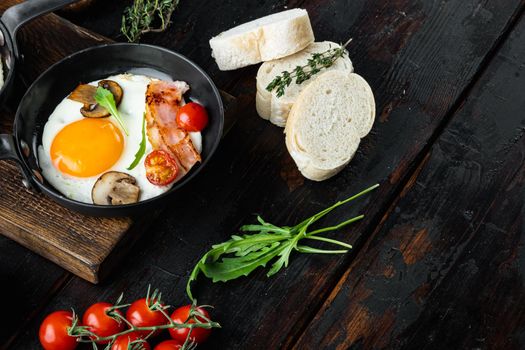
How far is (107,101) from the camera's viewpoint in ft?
10.5

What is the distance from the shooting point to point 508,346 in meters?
3.16

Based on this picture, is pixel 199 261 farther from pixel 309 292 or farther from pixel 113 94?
pixel 113 94

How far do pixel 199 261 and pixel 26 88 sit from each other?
4.09 ft

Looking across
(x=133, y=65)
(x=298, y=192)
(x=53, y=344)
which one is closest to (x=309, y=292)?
(x=298, y=192)

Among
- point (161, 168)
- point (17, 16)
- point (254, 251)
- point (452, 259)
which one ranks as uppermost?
point (17, 16)

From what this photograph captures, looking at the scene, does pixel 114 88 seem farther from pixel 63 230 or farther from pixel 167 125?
pixel 63 230

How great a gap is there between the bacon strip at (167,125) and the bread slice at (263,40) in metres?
0.41

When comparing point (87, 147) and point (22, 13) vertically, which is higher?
point (22, 13)

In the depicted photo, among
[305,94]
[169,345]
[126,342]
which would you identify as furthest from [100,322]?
[305,94]

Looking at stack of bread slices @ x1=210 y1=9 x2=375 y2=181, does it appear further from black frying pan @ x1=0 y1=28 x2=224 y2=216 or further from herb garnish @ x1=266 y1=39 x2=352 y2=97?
black frying pan @ x1=0 y1=28 x2=224 y2=216

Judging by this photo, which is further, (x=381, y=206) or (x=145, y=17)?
(x=145, y=17)

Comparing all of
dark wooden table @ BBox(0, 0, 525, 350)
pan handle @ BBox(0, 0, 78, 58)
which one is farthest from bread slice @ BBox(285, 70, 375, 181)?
pan handle @ BBox(0, 0, 78, 58)

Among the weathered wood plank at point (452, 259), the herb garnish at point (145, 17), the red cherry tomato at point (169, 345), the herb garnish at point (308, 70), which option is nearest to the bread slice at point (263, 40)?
the herb garnish at point (308, 70)

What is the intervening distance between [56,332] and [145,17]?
174 cm
